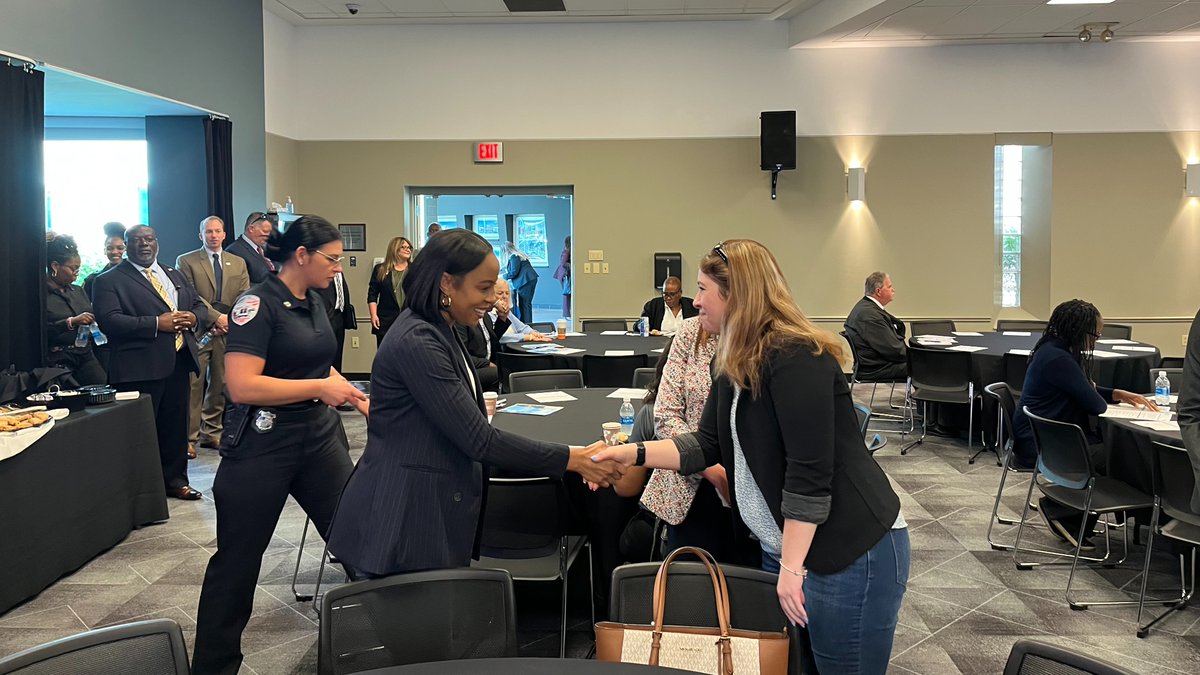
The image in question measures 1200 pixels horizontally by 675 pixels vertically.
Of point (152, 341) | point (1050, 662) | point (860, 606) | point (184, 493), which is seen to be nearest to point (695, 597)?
point (860, 606)

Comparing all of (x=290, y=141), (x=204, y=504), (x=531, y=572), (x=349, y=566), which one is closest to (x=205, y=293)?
(x=204, y=504)

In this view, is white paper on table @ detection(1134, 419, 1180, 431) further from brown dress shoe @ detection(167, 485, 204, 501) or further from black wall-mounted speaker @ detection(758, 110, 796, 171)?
black wall-mounted speaker @ detection(758, 110, 796, 171)

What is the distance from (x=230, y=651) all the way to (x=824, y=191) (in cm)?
940

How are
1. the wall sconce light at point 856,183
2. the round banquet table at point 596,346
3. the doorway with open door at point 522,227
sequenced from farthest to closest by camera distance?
the doorway with open door at point 522,227
the wall sconce light at point 856,183
the round banquet table at point 596,346

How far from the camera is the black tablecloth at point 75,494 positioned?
4.06 meters

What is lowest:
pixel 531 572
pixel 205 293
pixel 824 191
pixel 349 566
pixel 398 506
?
pixel 531 572

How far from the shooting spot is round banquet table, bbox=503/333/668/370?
6.91 meters

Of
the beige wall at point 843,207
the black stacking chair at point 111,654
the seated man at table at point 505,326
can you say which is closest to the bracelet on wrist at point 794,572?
the black stacking chair at point 111,654

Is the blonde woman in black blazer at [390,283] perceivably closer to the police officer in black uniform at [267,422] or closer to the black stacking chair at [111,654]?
the police officer in black uniform at [267,422]

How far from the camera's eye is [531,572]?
3.26 m

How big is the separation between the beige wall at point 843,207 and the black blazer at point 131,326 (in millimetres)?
5488

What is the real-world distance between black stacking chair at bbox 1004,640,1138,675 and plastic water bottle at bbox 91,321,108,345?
221 inches

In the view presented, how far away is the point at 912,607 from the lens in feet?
13.6

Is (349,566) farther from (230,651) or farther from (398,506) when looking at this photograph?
(230,651)
